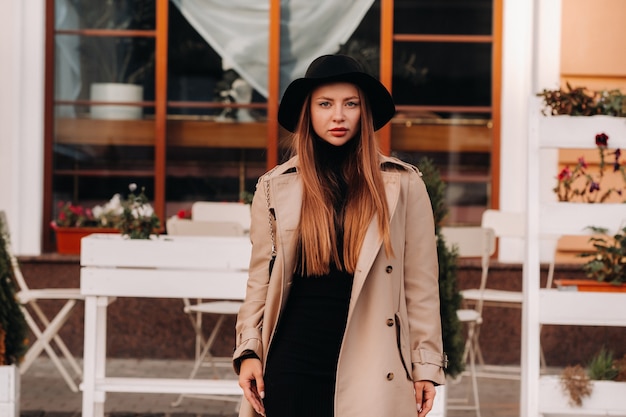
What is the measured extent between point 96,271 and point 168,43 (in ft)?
11.2

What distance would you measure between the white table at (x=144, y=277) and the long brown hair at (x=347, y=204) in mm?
2113

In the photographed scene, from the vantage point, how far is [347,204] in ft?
10.6

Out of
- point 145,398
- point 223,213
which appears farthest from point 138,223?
point 223,213

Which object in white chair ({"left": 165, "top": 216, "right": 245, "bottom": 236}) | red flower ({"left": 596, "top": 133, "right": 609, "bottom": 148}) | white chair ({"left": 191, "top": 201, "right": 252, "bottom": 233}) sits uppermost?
red flower ({"left": 596, "top": 133, "right": 609, "bottom": 148})

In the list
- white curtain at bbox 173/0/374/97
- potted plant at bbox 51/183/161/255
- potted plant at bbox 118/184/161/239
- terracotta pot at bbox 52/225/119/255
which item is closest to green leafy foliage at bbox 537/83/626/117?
potted plant at bbox 118/184/161/239

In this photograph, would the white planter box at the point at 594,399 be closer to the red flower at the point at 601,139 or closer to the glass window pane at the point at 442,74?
the red flower at the point at 601,139

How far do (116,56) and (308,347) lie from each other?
18.9ft

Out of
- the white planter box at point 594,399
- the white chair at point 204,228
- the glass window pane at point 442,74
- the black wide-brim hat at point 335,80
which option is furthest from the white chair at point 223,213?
the black wide-brim hat at point 335,80

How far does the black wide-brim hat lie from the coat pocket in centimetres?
59

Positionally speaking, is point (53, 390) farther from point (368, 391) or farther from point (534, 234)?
point (368, 391)

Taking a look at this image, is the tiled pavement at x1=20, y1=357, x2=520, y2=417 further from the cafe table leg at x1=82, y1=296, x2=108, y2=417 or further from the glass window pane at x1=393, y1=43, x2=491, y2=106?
the glass window pane at x1=393, y1=43, x2=491, y2=106

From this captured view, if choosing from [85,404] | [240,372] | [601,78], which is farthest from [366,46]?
[240,372]

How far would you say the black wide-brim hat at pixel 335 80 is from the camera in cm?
321

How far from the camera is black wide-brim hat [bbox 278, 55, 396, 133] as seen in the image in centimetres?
321
